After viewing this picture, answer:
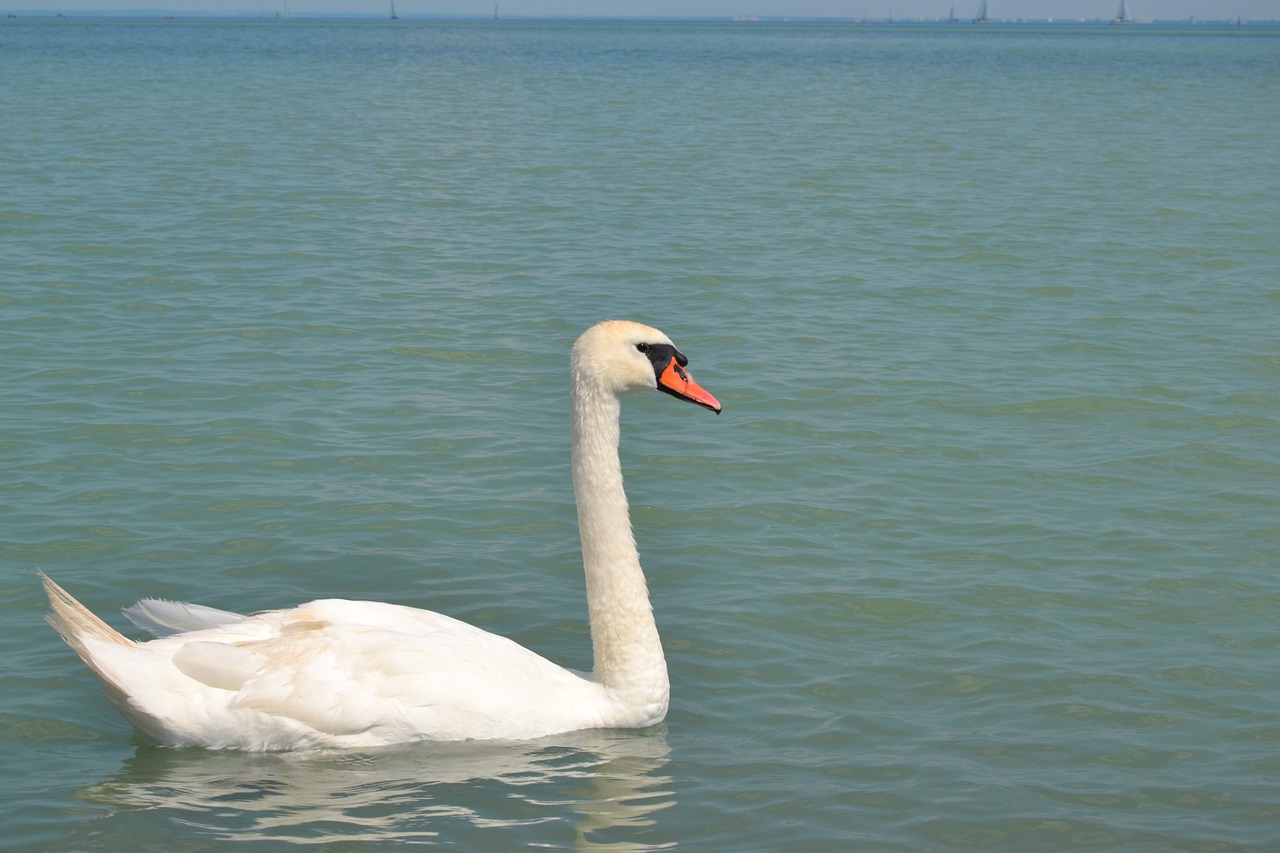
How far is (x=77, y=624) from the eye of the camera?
5898 mm

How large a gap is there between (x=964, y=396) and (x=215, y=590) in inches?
239

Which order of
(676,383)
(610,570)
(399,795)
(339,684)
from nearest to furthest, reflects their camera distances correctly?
(399,795), (339,684), (676,383), (610,570)

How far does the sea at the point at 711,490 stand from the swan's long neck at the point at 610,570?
25 cm

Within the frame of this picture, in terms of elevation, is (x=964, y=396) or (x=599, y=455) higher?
(x=599, y=455)

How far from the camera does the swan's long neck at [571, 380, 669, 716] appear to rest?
6.47 metres

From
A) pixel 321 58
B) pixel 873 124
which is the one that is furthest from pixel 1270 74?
pixel 321 58

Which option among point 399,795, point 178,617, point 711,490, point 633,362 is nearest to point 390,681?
point 399,795

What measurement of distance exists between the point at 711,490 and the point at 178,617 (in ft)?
13.2

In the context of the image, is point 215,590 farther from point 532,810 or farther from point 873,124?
point 873,124

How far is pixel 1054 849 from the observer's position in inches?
222

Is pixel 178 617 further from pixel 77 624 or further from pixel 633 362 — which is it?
pixel 633 362

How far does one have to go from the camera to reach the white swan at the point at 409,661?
5.89 metres

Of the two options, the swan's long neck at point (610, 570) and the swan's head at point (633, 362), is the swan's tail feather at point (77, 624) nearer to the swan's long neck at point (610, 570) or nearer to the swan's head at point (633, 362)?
the swan's long neck at point (610, 570)

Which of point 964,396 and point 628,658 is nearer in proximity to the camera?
point 628,658
